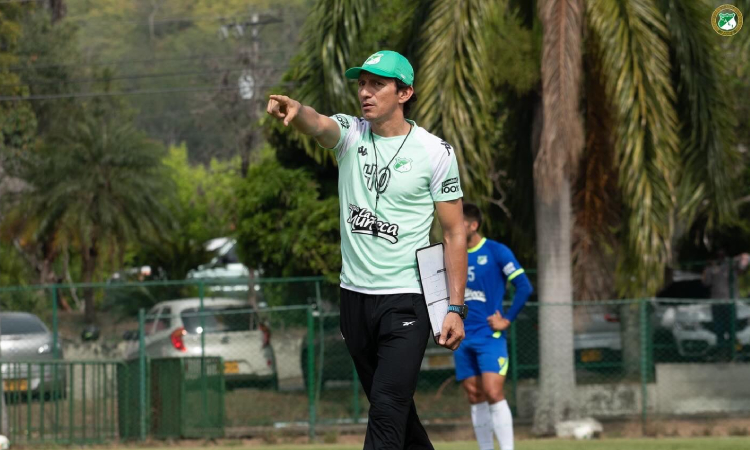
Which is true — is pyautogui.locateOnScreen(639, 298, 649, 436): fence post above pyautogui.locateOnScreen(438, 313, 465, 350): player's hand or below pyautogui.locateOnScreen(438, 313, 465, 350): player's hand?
below

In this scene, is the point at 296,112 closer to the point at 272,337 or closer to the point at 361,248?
the point at 361,248

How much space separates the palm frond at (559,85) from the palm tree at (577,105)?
0.01 metres

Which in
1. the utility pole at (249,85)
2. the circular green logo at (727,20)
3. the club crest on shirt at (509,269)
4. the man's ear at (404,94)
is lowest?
the club crest on shirt at (509,269)

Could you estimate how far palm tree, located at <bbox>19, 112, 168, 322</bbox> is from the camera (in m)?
29.5

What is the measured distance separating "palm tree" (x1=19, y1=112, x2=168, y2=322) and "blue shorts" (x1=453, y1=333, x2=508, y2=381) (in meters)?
20.6

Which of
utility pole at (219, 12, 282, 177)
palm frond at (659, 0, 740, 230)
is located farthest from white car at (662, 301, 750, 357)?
utility pole at (219, 12, 282, 177)

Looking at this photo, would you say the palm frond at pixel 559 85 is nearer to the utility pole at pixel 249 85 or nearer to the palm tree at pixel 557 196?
the palm tree at pixel 557 196

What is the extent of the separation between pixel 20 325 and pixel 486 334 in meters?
10.2

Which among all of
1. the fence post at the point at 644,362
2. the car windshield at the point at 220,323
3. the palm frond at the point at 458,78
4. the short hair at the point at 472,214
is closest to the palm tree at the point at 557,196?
the palm frond at the point at 458,78

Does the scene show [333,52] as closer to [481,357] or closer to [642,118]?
[642,118]

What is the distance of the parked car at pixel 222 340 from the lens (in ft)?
53.9

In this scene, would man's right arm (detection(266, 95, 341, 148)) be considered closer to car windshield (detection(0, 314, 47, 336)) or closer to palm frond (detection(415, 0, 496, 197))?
palm frond (detection(415, 0, 496, 197))

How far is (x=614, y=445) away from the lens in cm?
1307

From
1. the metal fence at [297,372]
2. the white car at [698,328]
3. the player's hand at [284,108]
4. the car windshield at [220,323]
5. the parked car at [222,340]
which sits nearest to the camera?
the player's hand at [284,108]
